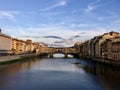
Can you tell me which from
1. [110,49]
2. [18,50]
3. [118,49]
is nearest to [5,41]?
[18,50]

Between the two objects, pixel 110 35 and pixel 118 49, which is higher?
pixel 110 35

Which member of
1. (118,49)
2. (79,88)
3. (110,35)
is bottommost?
(79,88)

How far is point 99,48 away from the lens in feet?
360

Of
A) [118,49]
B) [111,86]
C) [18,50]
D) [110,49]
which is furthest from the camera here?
[18,50]

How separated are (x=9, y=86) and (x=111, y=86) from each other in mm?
15714

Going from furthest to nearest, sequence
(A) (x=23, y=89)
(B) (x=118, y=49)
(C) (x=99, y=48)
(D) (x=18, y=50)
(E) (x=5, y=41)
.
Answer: (D) (x=18, y=50) < (E) (x=5, y=41) < (C) (x=99, y=48) < (B) (x=118, y=49) < (A) (x=23, y=89)

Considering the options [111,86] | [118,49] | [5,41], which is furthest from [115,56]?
[5,41]

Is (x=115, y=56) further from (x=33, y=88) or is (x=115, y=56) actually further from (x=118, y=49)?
(x=33, y=88)

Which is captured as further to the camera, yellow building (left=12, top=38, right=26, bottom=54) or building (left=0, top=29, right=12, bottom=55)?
yellow building (left=12, top=38, right=26, bottom=54)

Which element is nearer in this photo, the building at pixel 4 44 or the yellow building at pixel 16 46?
the building at pixel 4 44

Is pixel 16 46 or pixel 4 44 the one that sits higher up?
pixel 16 46

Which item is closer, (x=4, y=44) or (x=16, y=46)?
(x=4, y=44)

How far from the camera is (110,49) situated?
88750 millimetres

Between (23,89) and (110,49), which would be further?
(110,49)
